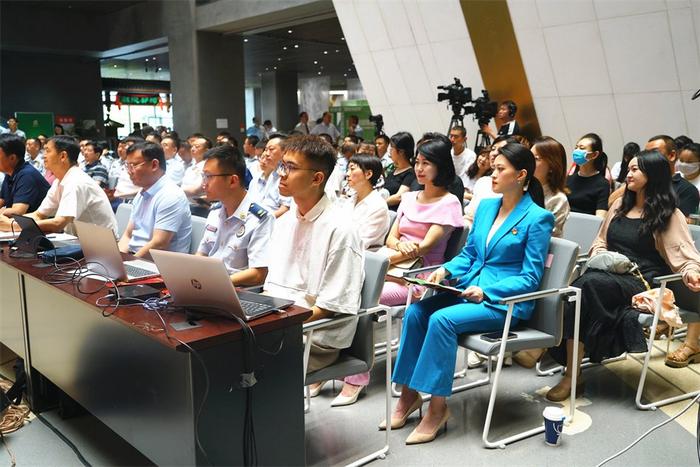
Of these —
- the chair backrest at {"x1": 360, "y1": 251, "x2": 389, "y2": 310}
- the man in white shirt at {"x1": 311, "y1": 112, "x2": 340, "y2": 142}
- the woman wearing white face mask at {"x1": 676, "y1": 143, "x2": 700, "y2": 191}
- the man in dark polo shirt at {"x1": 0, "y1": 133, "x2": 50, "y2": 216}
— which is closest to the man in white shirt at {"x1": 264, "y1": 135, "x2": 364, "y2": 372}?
the chair backrest at {"x1": 360, "y1": 251, "x2": 389, "y2": 310}

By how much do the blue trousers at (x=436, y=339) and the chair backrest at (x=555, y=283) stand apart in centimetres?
13

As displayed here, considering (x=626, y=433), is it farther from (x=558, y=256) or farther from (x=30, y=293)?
(x=30, y=293)

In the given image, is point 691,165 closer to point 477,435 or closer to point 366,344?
point 477,435

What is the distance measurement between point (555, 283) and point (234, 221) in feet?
5.28

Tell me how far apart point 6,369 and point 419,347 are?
2.57m

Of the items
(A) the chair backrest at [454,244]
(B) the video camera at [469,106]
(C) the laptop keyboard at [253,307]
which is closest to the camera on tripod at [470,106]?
(B) the video camera at [469,106]

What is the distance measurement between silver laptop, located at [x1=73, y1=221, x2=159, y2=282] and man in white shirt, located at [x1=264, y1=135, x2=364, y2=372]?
64 centimetres

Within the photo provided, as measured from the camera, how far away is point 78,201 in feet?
13.4

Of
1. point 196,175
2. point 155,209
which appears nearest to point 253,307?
point 155,209

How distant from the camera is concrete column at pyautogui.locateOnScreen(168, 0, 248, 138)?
1505cm

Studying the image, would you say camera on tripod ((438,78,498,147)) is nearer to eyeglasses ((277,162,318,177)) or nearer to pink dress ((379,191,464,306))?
pink dress ((379,191,464,306))

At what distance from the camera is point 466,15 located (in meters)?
8.68

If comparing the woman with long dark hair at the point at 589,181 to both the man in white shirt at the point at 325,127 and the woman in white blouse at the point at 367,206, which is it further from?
the man in white shirt at the point at 325,127

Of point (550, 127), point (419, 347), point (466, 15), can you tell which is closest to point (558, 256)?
point (419, 347)
